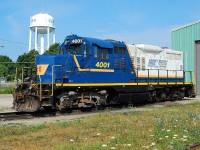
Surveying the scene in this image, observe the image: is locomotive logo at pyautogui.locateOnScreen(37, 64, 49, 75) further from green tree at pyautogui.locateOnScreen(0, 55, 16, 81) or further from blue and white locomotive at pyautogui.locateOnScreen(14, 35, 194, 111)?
green tree at pyautogui.locateOnScreen(0, 55, 16, 81)

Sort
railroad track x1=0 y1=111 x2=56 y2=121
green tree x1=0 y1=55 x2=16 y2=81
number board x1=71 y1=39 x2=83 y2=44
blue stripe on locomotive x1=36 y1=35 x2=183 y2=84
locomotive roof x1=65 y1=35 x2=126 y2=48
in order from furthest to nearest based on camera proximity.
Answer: green tree x1=0 y1=55 x2=16 y2=81 → locomotive roof x1=65 y1=35 x2=126 y2=48 → number board x1=71 y1=39 x2=83 y2=44 → blue stripe on locomotive x1=36 y1=35 x2=183 y2=84 → railroad track x1=0 y1=111 x2=56 y2=121

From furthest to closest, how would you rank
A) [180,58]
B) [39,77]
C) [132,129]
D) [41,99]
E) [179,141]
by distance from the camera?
[180,58]
[39,77]
[41,99]
[132,129]
[179,141]

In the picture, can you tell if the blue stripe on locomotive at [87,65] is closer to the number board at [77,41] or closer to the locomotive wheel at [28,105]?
the number board at [77,41]

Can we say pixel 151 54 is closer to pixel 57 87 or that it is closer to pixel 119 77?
pixel 119 77

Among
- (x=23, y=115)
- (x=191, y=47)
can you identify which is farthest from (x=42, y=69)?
(x=191, y=47)

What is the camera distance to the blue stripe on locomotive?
50.2 ft

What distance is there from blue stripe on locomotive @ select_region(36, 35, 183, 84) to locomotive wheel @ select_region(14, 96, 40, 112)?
3.85 ft

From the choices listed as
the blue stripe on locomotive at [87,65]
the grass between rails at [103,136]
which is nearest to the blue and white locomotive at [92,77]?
the blue stripe on locomotive at [87,65]

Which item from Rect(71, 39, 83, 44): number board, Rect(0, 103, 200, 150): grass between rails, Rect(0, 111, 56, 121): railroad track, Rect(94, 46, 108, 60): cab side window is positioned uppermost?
Rect(71, 39, 83, 44): number board

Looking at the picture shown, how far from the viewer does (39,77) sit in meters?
15.5

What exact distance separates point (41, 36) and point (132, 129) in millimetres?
86762

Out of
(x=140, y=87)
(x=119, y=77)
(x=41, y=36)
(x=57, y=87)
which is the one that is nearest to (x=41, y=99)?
(x=57, y=87)

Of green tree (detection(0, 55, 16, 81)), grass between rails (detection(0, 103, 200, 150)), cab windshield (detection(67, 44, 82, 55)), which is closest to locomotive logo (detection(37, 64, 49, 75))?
cab windshield (detection(67, 44, 82, 55))

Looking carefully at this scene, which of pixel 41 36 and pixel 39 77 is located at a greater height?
pixel 41 36
